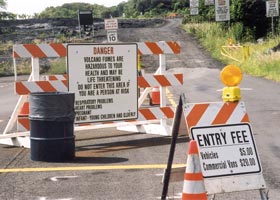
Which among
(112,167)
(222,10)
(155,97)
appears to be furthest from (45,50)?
(222,10)

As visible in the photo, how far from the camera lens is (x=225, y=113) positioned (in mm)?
6316

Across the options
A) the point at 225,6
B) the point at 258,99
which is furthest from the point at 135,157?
the point at 225,6

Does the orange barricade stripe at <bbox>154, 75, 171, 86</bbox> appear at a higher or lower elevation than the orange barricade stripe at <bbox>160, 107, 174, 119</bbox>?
higher

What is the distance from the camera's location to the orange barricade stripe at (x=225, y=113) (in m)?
6.27

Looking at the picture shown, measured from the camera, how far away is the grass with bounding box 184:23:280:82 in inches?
1147

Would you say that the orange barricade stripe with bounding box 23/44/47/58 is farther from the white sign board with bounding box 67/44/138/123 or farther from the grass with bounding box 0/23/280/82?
the grass with bounding box 0/23/280/82

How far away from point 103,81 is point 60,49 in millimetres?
875

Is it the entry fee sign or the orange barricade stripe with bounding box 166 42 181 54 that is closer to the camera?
the entry fee sign

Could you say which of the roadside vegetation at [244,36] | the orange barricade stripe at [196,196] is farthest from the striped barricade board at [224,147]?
the roadside vegetation at [244,36]

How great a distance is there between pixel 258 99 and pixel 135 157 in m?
9.31

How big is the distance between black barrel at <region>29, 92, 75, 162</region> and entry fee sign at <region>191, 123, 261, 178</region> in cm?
385

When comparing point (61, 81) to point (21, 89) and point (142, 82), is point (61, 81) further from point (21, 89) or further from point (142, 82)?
point (142, 82)

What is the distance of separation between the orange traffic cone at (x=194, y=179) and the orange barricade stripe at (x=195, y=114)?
0.37 metres

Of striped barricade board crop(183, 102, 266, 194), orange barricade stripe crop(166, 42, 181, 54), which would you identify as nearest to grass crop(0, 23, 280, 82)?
orange barricade stripe crop(166, 42, 181, 54)
